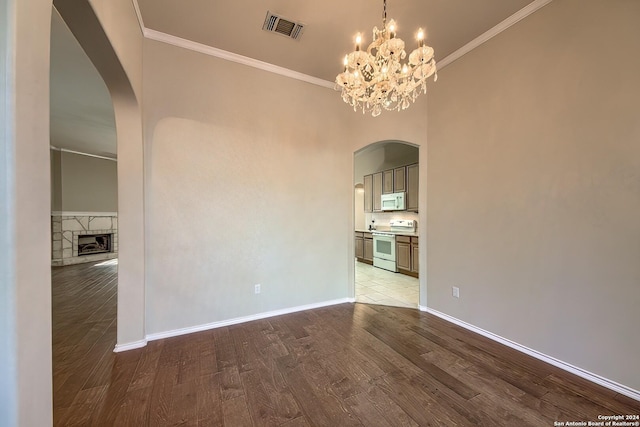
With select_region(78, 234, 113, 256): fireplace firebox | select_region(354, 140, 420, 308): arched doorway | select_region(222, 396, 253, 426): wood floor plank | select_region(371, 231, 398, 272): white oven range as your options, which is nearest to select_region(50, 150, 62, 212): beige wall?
select_region(78, 234, 113, 256): fireplace firebox

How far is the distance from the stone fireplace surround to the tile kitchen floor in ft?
24.8

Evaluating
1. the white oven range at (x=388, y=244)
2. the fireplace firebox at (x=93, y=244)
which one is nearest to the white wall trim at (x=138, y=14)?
the white oven range at (x=388, y=244)

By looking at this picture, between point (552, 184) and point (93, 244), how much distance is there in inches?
401

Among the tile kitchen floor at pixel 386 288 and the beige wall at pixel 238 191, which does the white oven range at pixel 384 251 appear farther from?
the beige wall at pixel 238 191

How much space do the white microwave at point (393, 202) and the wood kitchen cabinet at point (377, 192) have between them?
150 millimetres

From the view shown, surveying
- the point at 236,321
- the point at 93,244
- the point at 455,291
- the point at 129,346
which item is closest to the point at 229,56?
the point at 236,321

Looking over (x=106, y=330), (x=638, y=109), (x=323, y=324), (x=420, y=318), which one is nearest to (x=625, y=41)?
(x=638, y=109)

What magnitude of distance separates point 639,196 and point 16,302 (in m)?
3.40

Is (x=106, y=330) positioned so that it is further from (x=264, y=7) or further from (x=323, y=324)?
(x=264, y=7)

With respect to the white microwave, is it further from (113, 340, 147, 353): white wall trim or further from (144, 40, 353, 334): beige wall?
(113, 340, 147, 353): white wall trim

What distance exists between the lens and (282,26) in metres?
2.57

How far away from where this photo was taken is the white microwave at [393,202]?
561 cm

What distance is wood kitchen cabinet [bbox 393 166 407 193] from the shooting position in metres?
5.59

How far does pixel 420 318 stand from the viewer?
10.4 feet
